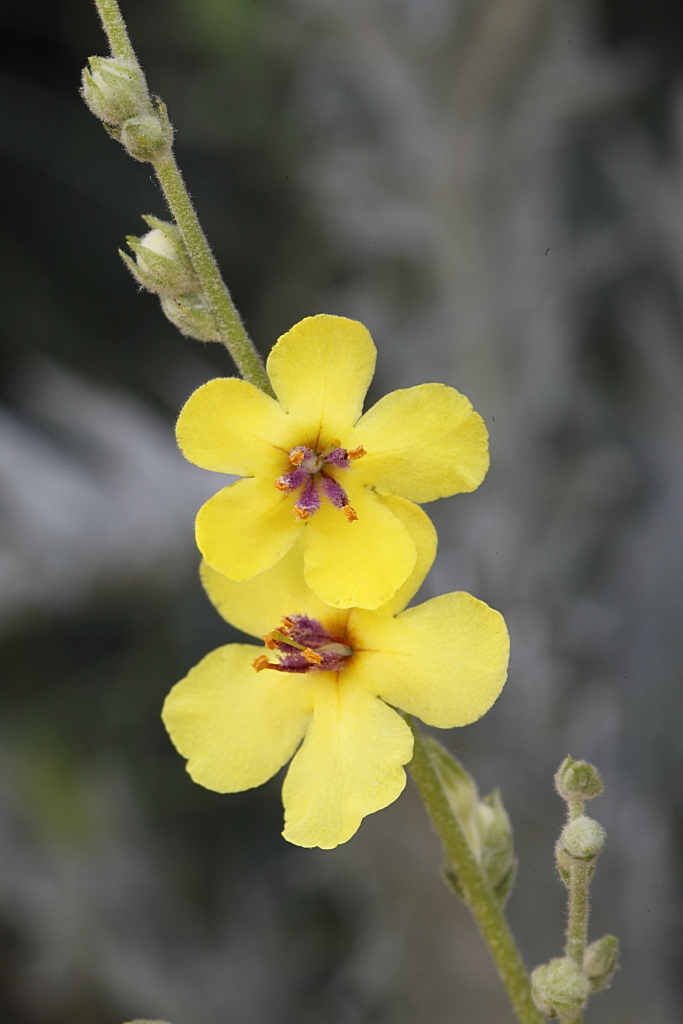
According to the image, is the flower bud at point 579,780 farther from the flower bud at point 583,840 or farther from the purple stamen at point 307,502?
the purple stamen at point 307,502

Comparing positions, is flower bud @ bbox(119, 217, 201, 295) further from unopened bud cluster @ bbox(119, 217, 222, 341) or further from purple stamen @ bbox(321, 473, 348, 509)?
purple stamen @ bbox(321, 473, 348, 509)

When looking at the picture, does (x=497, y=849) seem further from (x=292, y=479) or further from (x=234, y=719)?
(x=292, y=479)

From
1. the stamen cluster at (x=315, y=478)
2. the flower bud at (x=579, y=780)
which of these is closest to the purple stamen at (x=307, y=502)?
the stamen cluster at (x=315, y=478)

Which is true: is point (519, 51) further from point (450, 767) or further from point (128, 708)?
point (450, 767)

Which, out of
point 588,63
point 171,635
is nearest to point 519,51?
point 588,63

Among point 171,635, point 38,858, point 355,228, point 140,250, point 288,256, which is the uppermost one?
point 288,256

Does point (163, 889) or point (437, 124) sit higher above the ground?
point (437, 124)
